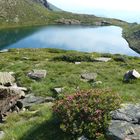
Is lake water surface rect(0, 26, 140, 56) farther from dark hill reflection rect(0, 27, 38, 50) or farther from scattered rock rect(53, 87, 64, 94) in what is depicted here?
scattered rock rect(53, 87, 64, 94)

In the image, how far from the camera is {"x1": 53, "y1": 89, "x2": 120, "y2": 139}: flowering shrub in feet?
43.4

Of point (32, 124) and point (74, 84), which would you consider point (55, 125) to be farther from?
point (74, 84)

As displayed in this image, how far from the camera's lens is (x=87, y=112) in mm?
13633

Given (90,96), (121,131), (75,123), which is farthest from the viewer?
(90,96)

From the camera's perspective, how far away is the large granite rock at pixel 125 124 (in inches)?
495

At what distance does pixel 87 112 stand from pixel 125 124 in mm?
1555

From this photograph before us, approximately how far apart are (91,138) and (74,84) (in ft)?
34.4

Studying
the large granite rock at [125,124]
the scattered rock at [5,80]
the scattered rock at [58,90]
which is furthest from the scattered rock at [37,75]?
the large granite rock at [125,124]

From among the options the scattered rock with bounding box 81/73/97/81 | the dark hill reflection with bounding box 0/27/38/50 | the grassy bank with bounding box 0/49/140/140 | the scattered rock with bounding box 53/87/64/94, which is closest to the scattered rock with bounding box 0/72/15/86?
the grassy bank with bounding box 0/49/140/140

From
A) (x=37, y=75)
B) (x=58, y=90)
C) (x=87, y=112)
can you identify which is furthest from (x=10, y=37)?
(x=87, y=112)

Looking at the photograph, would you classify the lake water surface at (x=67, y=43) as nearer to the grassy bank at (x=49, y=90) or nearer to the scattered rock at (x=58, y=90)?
the grassy bank at (x=49, y=90)

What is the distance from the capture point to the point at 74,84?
23.5m

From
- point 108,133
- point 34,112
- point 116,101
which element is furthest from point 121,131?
point 34,112

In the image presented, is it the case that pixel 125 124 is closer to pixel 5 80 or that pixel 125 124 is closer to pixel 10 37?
pixel 5 80
